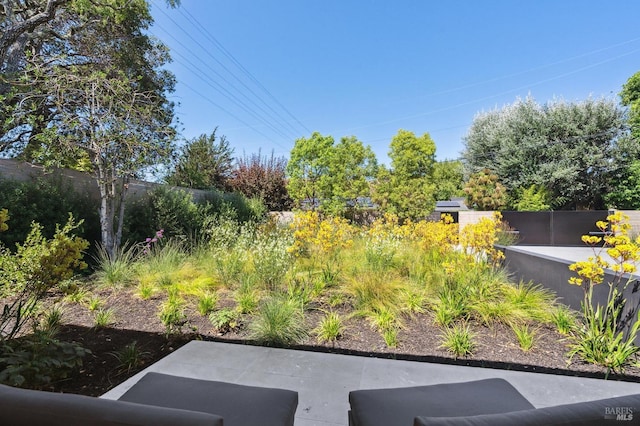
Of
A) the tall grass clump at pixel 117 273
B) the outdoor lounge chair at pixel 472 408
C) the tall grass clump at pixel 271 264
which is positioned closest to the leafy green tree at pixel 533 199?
the tall grass clump at pixel 271 264

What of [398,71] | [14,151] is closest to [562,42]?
[398,71]

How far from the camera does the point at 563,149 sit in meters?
12.8

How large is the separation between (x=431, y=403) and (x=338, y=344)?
1560mm

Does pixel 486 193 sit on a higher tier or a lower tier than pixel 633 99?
lower

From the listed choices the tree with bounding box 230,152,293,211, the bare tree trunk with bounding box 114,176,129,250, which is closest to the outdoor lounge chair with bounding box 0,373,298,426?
the bare tree trunk with bounding box 114,176,129,250

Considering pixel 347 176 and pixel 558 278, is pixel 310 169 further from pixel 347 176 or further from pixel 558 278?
pixel 558 278

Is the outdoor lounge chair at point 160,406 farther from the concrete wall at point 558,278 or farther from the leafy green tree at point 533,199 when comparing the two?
the leafy green tree at point 533,199

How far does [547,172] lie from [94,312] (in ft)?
51.2

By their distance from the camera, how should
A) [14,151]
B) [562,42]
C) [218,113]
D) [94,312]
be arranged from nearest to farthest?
1. [94,312]
2. [14,151]
3. [562,42]
4. [218,113]

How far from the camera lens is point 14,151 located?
17.0 ft

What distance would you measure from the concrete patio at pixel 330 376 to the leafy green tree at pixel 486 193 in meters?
11.6

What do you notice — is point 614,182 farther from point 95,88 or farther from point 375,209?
point 95,88

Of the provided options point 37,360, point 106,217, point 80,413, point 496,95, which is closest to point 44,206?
point 106,217

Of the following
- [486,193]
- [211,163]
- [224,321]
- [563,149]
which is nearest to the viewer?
[224,321]
